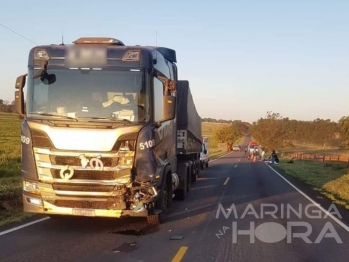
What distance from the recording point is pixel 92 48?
909 cm

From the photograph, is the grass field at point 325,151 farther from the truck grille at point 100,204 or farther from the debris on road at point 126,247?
the debris on road at point 126,247

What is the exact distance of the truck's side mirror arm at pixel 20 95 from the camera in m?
9.05

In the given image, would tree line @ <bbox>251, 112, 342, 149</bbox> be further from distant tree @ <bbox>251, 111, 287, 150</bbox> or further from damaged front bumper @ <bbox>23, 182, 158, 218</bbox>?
damaged front bumper @ <bbox>23, 182, 158, 218</bbox>

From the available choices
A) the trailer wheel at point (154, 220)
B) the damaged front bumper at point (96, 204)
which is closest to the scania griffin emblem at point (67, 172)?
the damaged front bumper at point (96, 204)

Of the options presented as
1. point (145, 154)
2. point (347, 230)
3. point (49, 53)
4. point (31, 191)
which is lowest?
point (347, 230)

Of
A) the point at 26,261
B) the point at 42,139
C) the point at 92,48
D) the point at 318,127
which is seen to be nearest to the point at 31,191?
the point at 42,139

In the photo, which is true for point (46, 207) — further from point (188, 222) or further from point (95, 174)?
point (188, 222)

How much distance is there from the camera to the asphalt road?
738cm

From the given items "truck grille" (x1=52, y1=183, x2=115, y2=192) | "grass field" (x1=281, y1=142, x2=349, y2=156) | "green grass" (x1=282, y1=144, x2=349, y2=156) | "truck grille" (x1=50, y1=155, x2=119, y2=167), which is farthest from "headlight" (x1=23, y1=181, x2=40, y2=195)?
"green grass" (x1=282, y1=144, x2=349, y2=156)

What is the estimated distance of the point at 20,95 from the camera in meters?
9.05

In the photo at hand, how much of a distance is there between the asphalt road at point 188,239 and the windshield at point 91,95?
87.7 inches

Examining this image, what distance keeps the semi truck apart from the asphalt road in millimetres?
559

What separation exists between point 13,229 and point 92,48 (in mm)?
3827

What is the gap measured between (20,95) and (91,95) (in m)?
1.43
